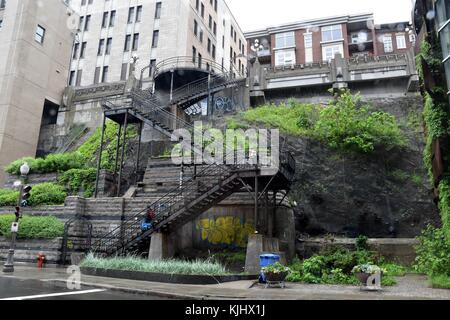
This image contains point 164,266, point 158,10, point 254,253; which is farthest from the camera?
point 158,10

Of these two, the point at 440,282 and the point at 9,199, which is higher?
the point at 9,199

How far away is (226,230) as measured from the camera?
20.8 meters

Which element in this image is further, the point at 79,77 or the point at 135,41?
the point at 79,77

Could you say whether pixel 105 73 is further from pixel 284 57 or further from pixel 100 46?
pixel 284 57

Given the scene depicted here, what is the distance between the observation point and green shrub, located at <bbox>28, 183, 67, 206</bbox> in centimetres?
2486

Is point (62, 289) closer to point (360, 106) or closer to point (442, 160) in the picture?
point (442, 160)

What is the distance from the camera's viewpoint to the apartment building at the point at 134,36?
153 feet

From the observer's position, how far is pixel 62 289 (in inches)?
475

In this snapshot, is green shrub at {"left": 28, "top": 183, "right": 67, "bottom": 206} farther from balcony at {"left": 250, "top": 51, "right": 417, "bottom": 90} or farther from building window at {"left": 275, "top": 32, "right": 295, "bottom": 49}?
building window at {"left": 275, "top": 32, "right": 295, "bottom": 49}

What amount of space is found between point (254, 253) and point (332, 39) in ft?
145

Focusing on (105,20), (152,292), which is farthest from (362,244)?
(105,20)

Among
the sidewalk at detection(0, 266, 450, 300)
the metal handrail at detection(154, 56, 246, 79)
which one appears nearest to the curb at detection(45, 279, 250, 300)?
the sidewalk at detection(0, 266, 450, 300)

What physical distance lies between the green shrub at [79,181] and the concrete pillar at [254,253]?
14138 millimetres
